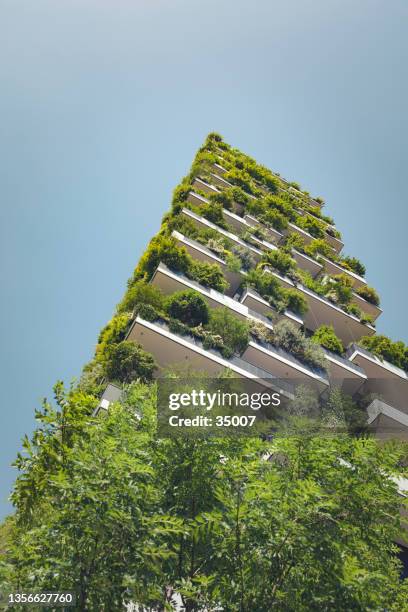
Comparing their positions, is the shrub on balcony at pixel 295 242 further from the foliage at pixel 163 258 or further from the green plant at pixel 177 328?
the green plant at pixel 177 328

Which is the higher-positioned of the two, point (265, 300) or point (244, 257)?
point (244, 257)

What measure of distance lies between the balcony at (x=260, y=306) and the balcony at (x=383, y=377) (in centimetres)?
349

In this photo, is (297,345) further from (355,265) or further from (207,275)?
(355,265)

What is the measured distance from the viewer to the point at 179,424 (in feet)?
22.3

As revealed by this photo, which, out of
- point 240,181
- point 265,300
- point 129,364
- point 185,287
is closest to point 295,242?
point 240,181

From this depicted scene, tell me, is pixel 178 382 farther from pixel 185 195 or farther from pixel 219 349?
pixel 185 195

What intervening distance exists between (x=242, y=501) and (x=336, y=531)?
1.27m

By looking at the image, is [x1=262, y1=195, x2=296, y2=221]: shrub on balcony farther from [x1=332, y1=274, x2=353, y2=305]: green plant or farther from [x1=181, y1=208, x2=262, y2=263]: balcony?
[x1=332, y1=274, x2=353, y2=305]: green plant

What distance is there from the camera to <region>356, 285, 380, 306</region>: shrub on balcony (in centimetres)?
3080

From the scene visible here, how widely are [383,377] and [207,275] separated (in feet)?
35.6

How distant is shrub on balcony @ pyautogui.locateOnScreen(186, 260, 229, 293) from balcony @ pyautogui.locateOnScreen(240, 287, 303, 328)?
1.61 meters

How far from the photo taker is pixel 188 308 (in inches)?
755

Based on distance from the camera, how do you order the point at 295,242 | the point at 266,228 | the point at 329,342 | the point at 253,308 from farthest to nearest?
the point at 295,242
the point at 266,228
the point at 253,308
the point at 329,342

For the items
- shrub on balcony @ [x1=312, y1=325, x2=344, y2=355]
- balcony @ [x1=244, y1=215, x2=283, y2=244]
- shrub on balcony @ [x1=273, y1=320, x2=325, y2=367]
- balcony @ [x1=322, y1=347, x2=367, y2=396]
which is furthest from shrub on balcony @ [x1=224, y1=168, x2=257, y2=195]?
balcony @ [x1=322, y1=347, x2=367, y2=396]
